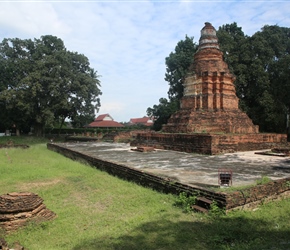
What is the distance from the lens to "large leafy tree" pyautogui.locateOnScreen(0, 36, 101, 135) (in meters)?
24.8

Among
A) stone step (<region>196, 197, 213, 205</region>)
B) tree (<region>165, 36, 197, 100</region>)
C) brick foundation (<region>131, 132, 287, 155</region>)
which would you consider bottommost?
stone step (<region>196, 197, 213, 205</region>)

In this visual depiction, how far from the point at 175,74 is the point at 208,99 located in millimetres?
12697

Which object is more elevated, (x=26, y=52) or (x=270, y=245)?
(x=26, y=52)

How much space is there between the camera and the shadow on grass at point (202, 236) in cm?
370

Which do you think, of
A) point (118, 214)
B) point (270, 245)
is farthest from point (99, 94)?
point (270, 245)

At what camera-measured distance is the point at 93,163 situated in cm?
1098

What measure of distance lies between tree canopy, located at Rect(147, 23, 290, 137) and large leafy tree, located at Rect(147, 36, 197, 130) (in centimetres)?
423

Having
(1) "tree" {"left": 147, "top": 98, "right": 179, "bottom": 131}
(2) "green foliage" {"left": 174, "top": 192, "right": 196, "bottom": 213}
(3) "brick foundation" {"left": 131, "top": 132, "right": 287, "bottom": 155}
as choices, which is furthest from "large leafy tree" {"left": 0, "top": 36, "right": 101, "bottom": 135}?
(2) "green foliage" {"left": 174, "top": 192, "right": 196, "bottom": 213}

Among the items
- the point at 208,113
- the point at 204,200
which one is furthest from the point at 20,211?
the point at 208,113

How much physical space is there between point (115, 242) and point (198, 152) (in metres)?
8.88

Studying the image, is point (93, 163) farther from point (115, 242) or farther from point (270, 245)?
point (270, 245)

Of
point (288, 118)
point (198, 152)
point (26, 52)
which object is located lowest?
point (198, 152)

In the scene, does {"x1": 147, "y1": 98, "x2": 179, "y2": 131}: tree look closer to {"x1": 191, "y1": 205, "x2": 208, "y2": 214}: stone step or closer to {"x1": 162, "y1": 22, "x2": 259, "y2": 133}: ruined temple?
{"x1": 162, "y1": 22, "x2": 259, "y2": 133}: ruined temple

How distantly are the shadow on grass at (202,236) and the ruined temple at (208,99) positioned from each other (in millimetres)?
10046
